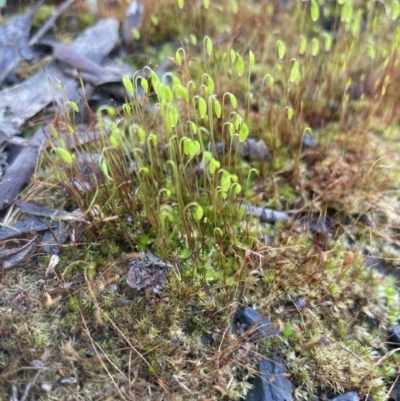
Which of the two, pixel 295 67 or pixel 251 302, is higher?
pixel 295 67

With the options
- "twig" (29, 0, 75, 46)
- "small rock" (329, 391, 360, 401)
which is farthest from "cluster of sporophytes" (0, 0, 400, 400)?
"twig" (29, 0, 75, 46)

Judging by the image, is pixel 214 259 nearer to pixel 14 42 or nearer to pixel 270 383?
pixel 270 383

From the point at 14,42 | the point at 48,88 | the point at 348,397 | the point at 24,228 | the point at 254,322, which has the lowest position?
the point at 348,397

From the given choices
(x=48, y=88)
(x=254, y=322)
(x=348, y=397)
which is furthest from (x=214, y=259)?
(x=48, y=88)

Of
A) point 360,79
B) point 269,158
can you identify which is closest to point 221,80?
point 269,158

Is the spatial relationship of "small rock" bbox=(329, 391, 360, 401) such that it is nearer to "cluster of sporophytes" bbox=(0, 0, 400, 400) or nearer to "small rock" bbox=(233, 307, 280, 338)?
"cluster of sporophytes" bbox=(0, 0, 400, 400)

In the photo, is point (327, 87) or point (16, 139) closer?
point (16, 139)

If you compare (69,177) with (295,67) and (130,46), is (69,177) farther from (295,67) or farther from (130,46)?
(130,46)
